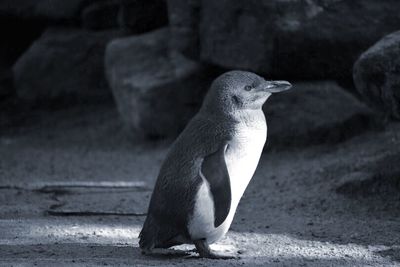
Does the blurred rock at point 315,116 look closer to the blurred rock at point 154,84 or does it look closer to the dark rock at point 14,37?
the blurred rock at point 154,84

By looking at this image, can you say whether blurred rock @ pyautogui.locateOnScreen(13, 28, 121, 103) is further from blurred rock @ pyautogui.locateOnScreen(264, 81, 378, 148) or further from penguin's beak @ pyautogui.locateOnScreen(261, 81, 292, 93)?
penguin's beak @ pyautogui.locateOnScreen(261, 81, 292, 93)

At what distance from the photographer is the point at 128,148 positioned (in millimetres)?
7820

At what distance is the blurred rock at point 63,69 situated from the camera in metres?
9.38

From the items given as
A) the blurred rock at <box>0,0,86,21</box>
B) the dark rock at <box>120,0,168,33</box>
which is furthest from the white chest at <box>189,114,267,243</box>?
the blurred rock at <box>0,0,86,21</box>

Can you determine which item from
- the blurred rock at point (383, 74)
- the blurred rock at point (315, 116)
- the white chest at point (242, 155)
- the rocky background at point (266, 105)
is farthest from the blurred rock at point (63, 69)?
the white chest at point (242, 155)

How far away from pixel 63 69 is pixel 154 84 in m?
2.20

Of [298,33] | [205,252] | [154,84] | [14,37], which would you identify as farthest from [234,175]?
[14,37]

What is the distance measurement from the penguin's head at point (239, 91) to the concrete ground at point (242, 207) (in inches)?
30.8

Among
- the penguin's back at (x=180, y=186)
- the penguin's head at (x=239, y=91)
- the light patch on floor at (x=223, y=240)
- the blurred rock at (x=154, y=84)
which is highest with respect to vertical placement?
the penguin's head at (x=239, y=91)

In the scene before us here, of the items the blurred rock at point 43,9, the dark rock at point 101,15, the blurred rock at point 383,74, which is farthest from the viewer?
the blurred rock at point 43,9

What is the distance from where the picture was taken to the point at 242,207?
5414 mm

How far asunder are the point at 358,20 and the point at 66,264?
3.77m

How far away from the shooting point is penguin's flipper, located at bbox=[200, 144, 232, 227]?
12.3 ft

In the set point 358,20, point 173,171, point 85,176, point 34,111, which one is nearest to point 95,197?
point 85,176
